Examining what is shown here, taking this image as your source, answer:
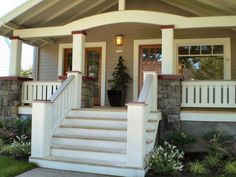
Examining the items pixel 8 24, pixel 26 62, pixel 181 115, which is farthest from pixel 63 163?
pixel 26 62

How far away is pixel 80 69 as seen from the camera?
26.5 feet

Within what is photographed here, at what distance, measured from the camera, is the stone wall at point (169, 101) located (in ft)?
23.8

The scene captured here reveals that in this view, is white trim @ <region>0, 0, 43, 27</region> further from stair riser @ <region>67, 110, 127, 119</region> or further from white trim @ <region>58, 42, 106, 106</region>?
stair riser @ <region>67, 110, 127, 119</region>

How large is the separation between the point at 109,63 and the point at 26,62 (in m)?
12.1

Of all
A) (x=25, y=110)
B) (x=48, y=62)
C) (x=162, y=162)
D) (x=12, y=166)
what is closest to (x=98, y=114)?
(x=162, y=162)

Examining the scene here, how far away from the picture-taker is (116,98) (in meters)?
9.55

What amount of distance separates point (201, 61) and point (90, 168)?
5.36 meters

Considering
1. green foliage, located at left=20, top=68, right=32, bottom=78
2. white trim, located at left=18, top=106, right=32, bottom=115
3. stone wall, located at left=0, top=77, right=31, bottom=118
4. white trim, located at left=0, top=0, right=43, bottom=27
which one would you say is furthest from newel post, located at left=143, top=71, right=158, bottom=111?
green foliage, located at left=20, top=68, right=32, bottom=78

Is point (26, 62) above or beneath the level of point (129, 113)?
above

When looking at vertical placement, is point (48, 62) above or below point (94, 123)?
above

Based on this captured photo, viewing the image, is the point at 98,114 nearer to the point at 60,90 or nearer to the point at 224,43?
the point at 60,90

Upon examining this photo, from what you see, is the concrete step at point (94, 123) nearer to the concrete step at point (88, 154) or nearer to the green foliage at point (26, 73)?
the concrete step at point (88, 154)

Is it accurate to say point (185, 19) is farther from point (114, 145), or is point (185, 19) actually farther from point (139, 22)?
point (114, 145)

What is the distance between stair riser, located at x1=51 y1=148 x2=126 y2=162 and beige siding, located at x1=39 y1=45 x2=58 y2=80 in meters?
4.96
